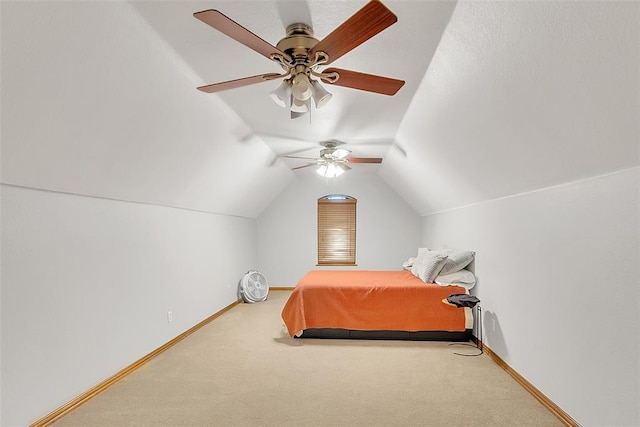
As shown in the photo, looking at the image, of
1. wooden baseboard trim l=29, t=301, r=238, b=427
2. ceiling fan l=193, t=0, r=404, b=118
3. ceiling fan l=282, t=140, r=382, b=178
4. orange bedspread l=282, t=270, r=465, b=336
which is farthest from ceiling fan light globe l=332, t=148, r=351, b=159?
wooden baseboard trim l=29, t=301, r=238, b=427

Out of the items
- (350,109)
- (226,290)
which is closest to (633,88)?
(350,109)

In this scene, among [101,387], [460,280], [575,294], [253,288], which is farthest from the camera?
[253,288]

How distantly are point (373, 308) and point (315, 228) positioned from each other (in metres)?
3.49

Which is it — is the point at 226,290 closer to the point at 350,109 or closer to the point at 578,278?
Result: the point at 350,109

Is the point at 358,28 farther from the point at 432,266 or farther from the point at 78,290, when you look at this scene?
the point at 432,266

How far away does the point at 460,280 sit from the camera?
13.4ft

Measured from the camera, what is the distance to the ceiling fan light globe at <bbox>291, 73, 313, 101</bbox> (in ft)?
6.83

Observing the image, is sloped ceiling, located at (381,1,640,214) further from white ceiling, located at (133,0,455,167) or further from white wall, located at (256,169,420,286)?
white wall, located at (256,169,420,286)

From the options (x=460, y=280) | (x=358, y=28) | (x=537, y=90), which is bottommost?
(x=460, y=280)

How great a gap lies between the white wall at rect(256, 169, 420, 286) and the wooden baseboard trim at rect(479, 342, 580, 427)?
12.7 ft

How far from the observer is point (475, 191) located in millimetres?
3854

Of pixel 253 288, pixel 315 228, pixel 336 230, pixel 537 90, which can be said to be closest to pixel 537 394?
pixel 537 90

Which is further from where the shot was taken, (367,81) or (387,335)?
(387,335)

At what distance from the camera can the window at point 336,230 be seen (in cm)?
746
